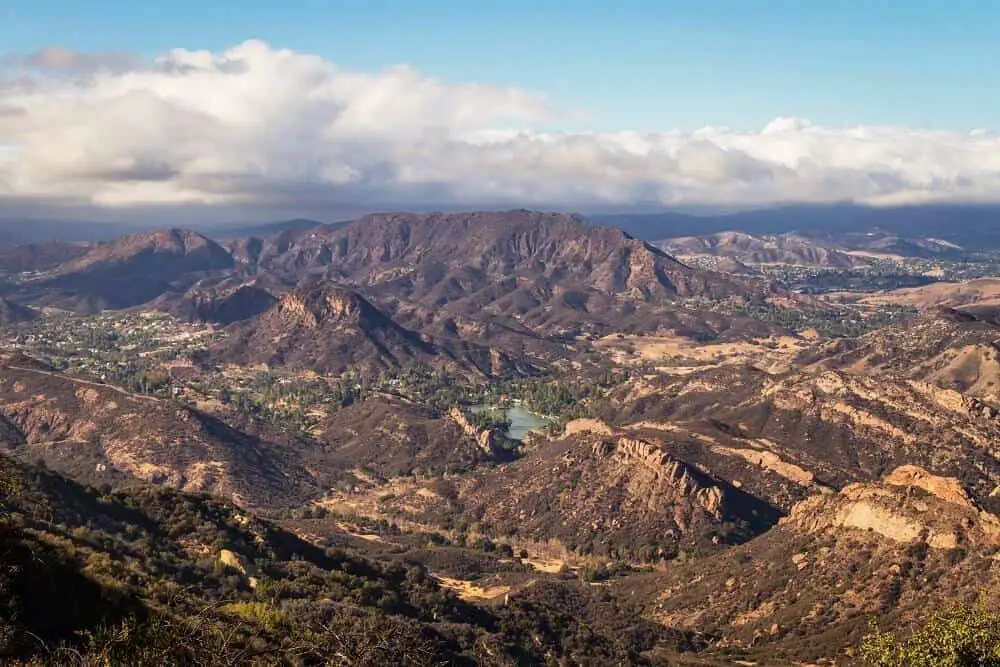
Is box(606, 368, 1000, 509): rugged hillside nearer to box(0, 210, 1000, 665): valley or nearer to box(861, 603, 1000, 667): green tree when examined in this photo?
box(0, 210, 1000, 665): valley

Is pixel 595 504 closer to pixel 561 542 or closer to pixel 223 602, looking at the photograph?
pixel 561 542

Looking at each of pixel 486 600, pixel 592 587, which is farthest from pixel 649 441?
pixel 486 600

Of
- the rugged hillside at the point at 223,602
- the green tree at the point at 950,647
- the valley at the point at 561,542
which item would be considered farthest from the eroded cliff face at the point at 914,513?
the green tree at the point at 950,647

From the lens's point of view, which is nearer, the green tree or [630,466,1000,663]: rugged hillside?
the green tree

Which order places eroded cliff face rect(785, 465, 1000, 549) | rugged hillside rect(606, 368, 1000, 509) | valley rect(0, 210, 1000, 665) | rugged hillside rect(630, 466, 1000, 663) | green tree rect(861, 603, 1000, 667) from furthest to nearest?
rugged hillside rect(606, 368, 1000, 509) → eroded cliff face rect(785, 465, 1000, 549) → rugged hillside rect(630, 466, 1000, 663) → valley rect(0, 210, 1000, 665) → green tree rect(861, 603, 1000, 667)

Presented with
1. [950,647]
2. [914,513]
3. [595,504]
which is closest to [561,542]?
[595,504]

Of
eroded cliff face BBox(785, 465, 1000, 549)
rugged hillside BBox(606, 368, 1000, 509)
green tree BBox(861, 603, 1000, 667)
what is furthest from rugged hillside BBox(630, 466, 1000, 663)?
rugged hillside BBox(606, 368, 1000, 509)

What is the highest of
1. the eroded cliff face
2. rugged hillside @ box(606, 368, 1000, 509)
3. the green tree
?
the green tree

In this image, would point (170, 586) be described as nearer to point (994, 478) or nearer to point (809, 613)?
point (809, 613)
